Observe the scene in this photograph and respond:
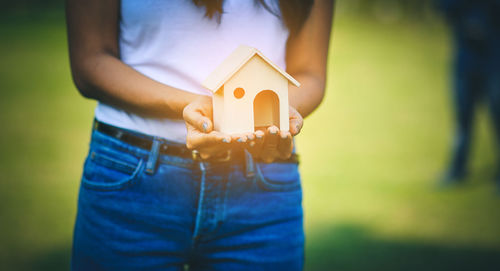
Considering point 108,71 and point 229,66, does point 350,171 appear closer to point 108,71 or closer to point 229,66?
point 229,66

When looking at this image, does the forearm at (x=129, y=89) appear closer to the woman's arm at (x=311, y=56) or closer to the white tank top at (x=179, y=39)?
the white tank top at (x=179, y=39)

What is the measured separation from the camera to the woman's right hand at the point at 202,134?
987 millimetres

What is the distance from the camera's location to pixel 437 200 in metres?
4.87

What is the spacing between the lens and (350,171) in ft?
19.0

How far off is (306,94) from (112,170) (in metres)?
0.64

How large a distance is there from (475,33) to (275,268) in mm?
4344

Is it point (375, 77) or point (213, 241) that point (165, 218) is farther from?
point (375, 77)

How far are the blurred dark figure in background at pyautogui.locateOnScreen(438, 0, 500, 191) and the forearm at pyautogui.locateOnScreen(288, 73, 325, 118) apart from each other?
399 centimetres

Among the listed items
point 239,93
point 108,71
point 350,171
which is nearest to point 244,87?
point 239,93

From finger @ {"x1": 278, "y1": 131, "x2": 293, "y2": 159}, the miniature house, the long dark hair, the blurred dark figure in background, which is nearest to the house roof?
the miniature house

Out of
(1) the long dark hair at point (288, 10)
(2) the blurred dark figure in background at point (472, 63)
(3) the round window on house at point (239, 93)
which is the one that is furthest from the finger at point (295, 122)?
(2) the blurred dark figure in background at point (472, 63)

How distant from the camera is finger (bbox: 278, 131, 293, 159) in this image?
1036mm

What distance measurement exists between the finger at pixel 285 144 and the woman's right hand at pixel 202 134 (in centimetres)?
14

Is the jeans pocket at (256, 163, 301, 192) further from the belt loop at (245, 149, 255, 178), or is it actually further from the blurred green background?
the blurred green background
